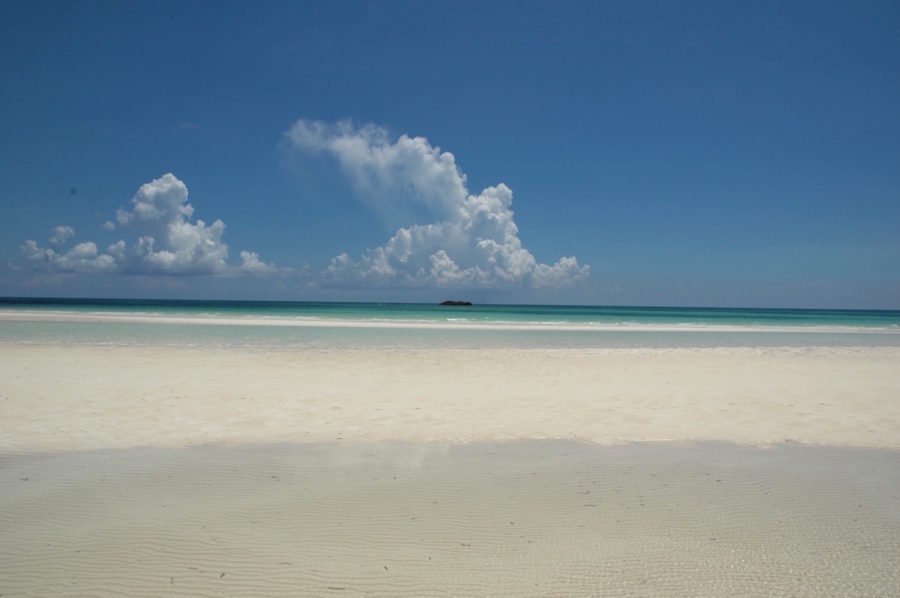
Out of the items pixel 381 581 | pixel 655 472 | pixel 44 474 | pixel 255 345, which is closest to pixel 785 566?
pixel 655 472

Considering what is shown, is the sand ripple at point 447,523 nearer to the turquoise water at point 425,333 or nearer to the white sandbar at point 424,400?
the white sandbar at point 424,400

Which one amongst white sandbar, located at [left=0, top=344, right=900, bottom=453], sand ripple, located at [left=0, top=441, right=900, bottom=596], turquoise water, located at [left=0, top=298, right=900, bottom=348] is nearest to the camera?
sand ripple, located at [left=0, top=441, right=900, bottom=596]

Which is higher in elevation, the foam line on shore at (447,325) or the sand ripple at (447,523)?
the foam line on shore at (447,325)

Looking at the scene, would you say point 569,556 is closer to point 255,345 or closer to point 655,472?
point 655,472

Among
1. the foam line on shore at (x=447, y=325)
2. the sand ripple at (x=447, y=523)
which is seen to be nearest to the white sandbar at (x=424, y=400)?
the sand ripple at (x=447, y=523)

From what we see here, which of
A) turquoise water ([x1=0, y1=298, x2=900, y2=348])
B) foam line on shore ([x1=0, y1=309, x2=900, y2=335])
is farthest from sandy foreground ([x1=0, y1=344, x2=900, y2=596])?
foam line on shore ([x1=0, y1=309, x2=900, y2=335])

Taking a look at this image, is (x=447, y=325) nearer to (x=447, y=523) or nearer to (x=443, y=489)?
(x=443, y=489)

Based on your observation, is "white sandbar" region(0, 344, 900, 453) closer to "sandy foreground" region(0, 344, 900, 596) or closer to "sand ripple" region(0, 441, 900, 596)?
"sandy foreground" region(0, 344, 900, 596)

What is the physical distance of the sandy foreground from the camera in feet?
12.9

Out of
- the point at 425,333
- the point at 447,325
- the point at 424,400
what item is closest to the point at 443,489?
the point at 424,400

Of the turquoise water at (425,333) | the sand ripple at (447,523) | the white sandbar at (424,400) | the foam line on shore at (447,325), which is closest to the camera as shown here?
the sand ripple at (447,523)

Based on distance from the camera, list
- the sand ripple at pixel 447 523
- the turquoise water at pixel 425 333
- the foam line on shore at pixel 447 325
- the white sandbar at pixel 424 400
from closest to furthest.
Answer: the sand ripple at pixel 447 523, the white sandbar at pixel 424 400, the turquoise water at pixel 425 333, the foam line on shore at pixel 447 325

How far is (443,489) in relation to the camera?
5680 mm

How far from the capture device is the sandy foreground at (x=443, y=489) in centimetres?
393
